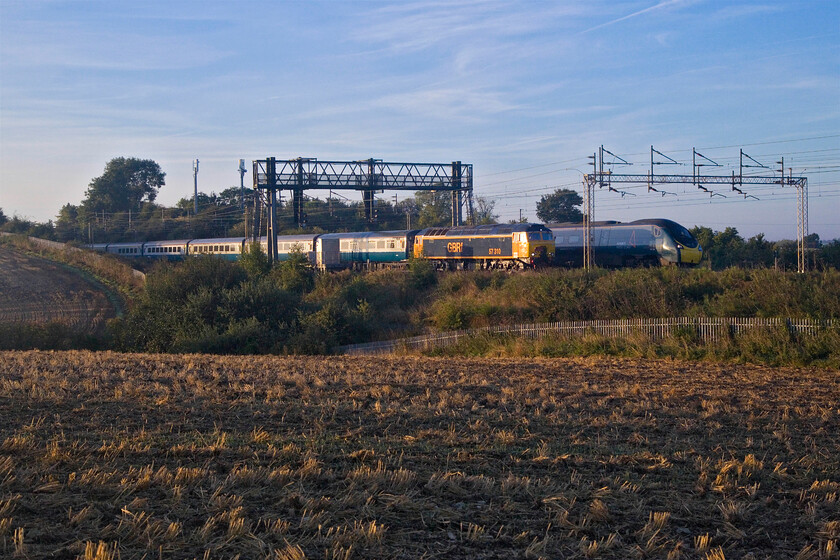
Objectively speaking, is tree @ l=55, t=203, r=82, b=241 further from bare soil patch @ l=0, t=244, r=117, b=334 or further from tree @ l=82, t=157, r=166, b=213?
bare soil patch @ l=0, t=244, r=117, b=334

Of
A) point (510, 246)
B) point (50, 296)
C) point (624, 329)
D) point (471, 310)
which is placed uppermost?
point (510, 246)

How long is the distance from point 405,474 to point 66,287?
5242 cm

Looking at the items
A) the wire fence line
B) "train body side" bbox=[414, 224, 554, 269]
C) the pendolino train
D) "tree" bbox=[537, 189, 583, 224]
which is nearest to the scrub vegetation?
the wire fence line

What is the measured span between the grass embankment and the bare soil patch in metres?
0.13

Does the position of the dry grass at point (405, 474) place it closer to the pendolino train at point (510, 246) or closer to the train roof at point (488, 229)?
the pendolino train at point (510, 246)

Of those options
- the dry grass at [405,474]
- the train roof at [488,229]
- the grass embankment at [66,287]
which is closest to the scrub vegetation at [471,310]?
the grass embankment at [66,287]

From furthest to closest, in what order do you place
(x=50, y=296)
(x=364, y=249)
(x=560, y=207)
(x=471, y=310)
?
1. (x=560, y=207)
2. (x=364, y=249)
3. (x=50, y=296)
4. (x=471, y=310)

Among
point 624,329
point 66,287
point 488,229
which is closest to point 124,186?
point 66,287

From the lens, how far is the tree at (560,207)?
84.4 meters

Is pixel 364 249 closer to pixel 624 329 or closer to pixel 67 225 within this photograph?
pixel 624 329

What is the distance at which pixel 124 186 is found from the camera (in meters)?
107

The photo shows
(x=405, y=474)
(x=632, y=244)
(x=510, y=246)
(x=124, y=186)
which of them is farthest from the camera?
(x=124, y=186)

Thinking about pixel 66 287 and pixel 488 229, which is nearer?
pixel 488 229

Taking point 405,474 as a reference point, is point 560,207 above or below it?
above
